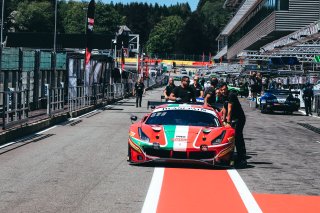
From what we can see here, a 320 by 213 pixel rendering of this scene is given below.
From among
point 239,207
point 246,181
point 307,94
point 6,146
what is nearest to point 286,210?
point 239,207

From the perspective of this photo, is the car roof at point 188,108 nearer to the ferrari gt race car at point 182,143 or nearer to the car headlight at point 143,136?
the ferrari gt race car at point 182,143

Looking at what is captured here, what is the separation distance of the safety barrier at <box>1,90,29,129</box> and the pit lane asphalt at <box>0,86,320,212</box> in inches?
41.2

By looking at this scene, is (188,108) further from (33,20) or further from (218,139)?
(33,20)

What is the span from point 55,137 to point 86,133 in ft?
5.85

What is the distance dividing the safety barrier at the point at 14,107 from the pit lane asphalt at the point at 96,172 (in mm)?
1046

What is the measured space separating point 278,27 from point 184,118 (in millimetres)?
50969

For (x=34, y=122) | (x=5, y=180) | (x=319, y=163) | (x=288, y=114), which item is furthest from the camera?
(x=288, y=114)

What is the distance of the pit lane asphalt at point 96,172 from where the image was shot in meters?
9.50

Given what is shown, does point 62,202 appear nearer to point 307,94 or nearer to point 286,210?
point 286,210

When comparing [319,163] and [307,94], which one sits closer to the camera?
[319,163]

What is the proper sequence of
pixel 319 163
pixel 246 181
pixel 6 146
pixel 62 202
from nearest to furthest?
1. pixel 62 202
2. pixel 246 181
3. pixel 319 163
4. pixel 6 146

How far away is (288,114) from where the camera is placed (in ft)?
135

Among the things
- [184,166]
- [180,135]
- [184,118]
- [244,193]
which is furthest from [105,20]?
[244,193]

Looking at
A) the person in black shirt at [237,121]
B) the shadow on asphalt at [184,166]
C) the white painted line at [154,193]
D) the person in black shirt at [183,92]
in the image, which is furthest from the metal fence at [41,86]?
the white painted line at [154,193]
